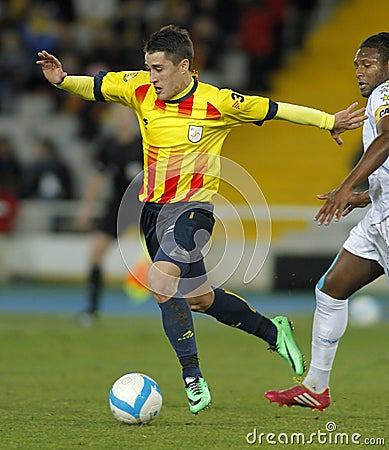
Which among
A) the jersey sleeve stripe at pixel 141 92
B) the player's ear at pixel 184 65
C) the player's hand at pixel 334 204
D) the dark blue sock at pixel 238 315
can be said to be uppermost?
the player's ear at pixel 184 65

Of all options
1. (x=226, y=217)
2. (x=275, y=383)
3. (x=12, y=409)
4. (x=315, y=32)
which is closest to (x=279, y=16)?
(x=315, y=32)

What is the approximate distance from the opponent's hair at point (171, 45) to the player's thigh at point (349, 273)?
151cm

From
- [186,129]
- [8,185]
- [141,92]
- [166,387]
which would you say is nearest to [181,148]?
[186,129]

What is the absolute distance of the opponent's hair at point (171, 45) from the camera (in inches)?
268

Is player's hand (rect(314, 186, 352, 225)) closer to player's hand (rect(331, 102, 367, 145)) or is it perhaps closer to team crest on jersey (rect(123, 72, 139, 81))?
player's hand (rect(331, 102, 367, 145))

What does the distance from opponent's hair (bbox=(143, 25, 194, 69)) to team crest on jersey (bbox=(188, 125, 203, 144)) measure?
0.40m

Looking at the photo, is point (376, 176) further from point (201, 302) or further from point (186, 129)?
point (201, 302)

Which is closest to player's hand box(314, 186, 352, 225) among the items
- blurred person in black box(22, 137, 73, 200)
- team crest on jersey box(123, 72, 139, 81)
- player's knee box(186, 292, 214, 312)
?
player's knee box(186, 292, 214, 312)

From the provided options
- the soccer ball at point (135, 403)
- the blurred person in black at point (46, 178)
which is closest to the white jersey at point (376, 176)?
the soccer ball at point (135, 403)

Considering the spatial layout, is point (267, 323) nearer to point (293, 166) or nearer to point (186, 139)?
point (186, 139)

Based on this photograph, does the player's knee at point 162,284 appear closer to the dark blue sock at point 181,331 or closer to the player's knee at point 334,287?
the dark blue sock at point 181,331

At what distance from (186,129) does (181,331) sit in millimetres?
1216

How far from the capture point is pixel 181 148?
22.7 feet

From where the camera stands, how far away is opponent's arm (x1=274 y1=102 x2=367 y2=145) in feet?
22.1
